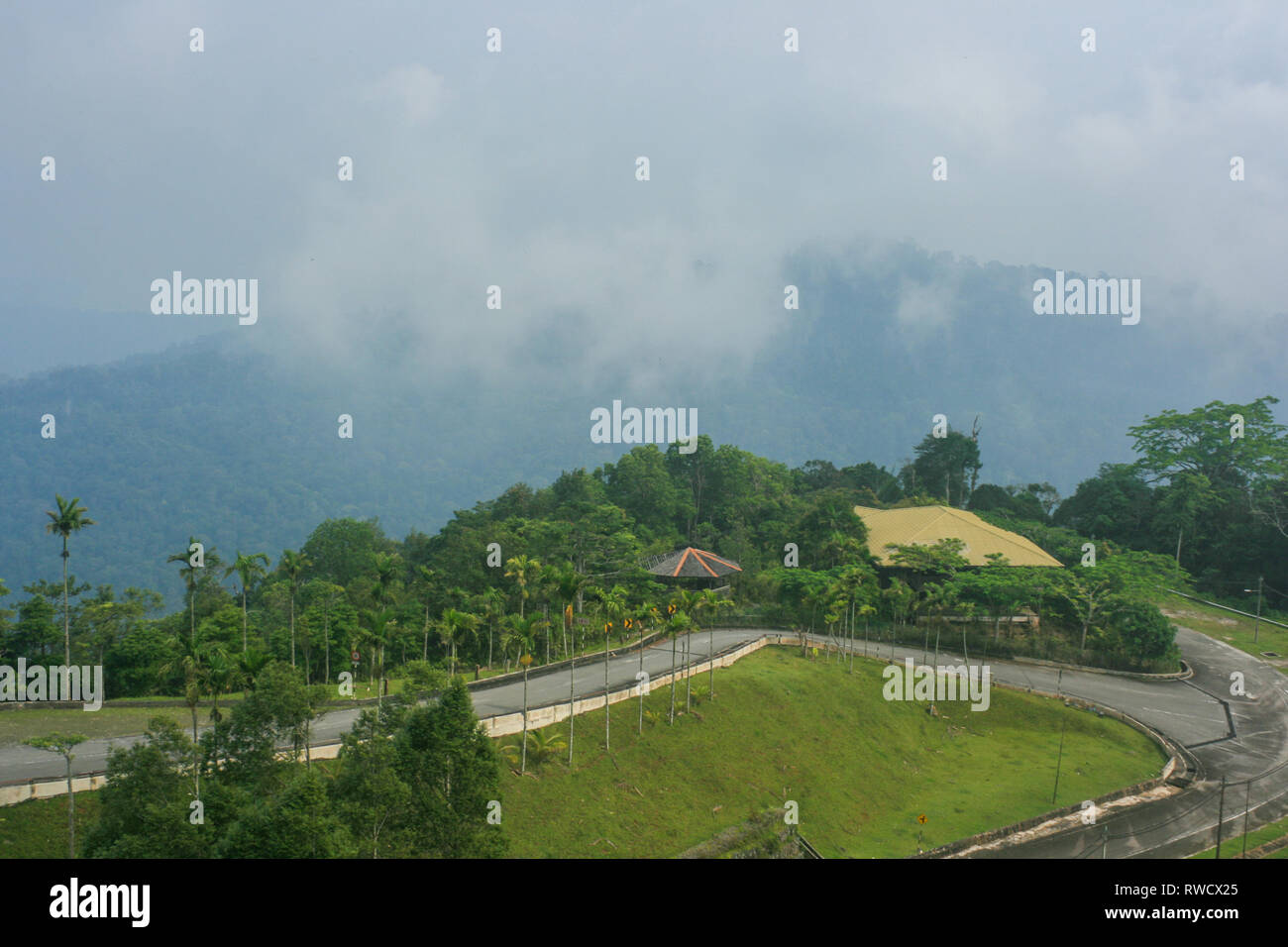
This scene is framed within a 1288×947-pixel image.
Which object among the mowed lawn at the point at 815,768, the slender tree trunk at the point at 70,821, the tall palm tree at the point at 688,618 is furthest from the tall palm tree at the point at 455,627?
the slender tree trunk at the point at 70,821

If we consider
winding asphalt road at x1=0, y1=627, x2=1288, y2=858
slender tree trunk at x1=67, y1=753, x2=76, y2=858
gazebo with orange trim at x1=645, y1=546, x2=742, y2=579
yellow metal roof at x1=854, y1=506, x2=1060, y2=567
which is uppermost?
yellow metal roof at x1=854, y1=506, x2=1060, y2=567

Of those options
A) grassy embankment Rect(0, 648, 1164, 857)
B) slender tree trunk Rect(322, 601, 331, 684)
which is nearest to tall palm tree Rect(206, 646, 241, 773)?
grassy embankment Rect(0, 648, 1164, 857)

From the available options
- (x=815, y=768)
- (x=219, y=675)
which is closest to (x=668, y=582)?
(x=815, y=768)

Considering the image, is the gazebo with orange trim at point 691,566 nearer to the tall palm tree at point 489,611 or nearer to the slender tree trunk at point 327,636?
the tall palm tree at point 489,611

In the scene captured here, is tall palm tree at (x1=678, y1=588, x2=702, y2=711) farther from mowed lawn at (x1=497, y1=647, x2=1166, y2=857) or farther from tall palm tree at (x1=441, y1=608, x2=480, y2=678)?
tall palm tree at (x1=441, y1=608, x2=480, y2=678)

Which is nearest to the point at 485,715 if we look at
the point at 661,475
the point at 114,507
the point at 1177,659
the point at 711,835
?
the point at 711,835

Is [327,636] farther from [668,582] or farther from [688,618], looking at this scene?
[668,582]
